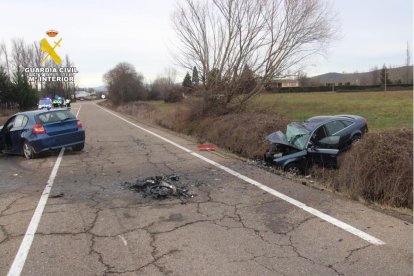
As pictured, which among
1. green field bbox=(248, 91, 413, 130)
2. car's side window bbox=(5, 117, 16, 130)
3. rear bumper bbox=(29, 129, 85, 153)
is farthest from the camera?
green field bbox=(248, 91, 413, 130)

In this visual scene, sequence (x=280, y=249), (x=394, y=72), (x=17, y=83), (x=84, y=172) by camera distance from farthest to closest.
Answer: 1. (x=394, y=72)
2. (x=17, y=83)
3. (x=84, y=172)
4. (x=280, y=249)

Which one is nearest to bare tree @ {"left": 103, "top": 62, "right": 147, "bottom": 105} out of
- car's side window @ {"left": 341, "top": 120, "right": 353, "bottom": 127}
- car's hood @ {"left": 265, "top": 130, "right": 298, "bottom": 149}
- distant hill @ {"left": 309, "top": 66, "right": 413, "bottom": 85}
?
distant hill @ {"left": 309, "top": 66, "right": 413, "bottom": 85}

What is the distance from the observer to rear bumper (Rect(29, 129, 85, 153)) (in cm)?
1245

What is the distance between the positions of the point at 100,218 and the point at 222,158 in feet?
19.0

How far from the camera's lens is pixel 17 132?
13.0m

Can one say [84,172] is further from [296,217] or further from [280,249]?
[280,249]

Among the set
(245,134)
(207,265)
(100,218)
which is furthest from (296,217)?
(245,134)

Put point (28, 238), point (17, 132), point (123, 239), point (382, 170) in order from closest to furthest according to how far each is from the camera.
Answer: point (123, 239), point (28, 238), point (382, 170), point (17, 132)

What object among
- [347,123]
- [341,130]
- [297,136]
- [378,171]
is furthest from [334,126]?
[378,171]

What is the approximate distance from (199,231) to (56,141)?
8457 millimetres

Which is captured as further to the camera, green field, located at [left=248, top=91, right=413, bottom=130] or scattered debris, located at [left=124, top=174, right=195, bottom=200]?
green field, located at [left=248, top=91, right=413, bottom=130]

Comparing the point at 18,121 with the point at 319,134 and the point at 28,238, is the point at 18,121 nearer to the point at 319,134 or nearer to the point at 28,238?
the point at 28,238

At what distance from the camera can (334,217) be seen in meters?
6.05

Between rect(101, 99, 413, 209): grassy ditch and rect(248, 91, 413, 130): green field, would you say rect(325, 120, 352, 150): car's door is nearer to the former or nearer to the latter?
rect(101, 99, 413, 209): grassy ditch
